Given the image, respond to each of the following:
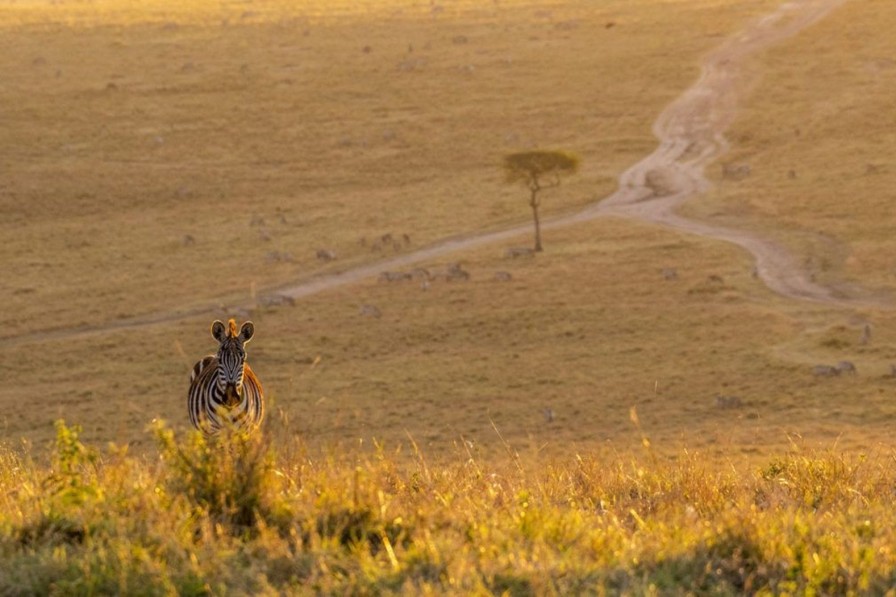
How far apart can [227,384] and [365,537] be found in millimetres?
6306

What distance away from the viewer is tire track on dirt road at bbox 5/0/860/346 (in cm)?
5331

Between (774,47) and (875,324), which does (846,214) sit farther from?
(774,47)

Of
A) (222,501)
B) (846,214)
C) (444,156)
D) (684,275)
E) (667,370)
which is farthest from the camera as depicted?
(444,156)

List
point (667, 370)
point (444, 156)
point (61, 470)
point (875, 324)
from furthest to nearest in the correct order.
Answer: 1. point (444, 156)
2. point (875, 324)
3. point (667, 370)
4. point (61, 470)

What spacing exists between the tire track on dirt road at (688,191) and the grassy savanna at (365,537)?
148 ft

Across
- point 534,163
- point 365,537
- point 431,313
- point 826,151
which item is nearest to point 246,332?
point 365,537

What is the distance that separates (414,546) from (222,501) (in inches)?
39.5

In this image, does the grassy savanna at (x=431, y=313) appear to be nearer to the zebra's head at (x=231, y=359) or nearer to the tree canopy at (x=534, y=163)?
the zebra's head at (x=231, y=359)

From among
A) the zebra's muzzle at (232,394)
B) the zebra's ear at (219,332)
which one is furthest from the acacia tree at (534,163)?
the zebra's ear at (219,332)

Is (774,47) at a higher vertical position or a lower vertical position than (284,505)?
higher

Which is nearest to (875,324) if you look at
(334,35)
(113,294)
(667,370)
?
(667,370)

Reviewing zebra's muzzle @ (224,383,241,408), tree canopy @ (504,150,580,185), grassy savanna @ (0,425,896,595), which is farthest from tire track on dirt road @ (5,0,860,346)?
grassy savanna @ (0,425,896,595)

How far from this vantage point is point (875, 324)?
1806 inches

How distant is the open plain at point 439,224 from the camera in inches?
1567
